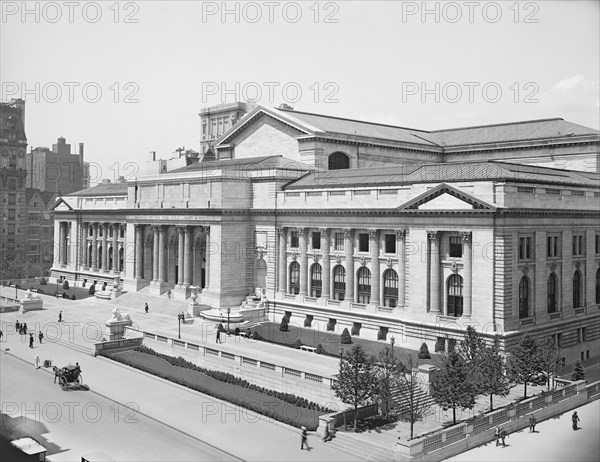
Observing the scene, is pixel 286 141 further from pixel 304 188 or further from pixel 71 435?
pixel 71 435

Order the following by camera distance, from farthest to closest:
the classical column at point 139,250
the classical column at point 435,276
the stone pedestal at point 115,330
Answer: the classical column at point 139,250 → the stone pedestal at point 115,330 → the classical column at point 435,276

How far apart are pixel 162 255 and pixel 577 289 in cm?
4382

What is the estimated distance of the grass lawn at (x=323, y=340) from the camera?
53044mm

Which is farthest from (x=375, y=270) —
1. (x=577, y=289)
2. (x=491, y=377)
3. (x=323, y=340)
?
(x=491, y=377)

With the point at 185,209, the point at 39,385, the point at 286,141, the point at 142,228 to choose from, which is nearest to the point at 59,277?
the point at 142,228

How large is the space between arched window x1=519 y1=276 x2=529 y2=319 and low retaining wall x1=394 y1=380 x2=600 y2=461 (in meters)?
7.42

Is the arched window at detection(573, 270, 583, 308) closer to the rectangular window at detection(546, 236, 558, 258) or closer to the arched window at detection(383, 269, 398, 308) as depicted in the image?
the rectangular window at detection(546, 236, 558, 258)

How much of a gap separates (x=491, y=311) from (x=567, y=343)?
10.1 meters

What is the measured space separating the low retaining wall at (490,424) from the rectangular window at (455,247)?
1272 centimetres

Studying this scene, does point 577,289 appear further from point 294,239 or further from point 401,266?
point 294,239

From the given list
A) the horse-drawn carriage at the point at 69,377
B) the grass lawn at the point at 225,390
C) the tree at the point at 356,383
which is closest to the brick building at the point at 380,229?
the tree at the point at 356,383

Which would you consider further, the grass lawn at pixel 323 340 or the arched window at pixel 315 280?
the arched window at pixel 315 280

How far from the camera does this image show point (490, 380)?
131ft

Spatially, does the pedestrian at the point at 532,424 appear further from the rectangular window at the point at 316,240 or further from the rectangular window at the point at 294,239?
the rectangular window at the point at 294,239
